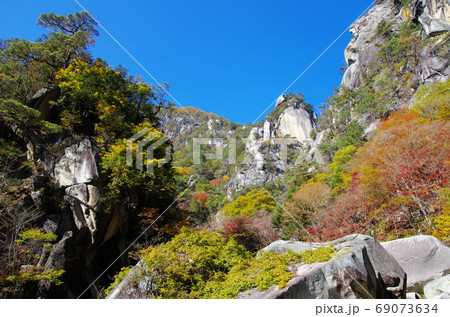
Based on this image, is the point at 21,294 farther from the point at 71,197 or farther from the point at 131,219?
the point at 131,219

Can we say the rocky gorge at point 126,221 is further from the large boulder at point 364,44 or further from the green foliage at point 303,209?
the large boulder at point 364,44

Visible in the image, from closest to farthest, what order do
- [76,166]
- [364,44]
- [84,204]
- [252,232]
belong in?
[84,204] → [76,166] → [252,232] → [364,44]

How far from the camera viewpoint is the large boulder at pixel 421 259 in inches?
285

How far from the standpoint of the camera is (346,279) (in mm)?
4391

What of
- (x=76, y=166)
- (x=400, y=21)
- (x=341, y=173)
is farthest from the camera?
(x=400, y=21)

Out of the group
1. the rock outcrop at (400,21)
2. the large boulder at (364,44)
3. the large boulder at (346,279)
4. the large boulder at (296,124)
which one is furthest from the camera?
the large boulder at (296,124)

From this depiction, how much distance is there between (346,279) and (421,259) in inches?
196

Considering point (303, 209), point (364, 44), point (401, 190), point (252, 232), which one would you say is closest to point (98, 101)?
point (252, 232)

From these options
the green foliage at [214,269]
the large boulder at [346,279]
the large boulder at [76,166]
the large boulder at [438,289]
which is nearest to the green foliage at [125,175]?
the large boulder at [76,166]

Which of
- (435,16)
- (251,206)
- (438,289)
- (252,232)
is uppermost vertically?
(435,16)

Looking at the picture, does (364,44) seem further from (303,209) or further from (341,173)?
(303,209)

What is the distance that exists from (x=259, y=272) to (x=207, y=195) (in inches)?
1444

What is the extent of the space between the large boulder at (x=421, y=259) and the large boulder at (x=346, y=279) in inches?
99.6
